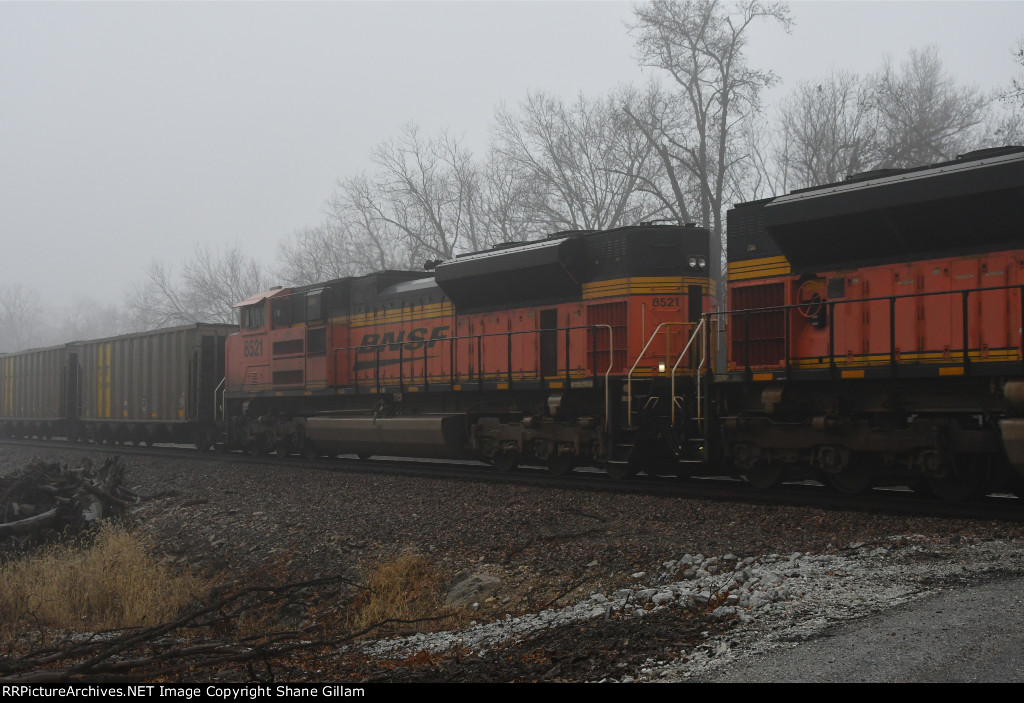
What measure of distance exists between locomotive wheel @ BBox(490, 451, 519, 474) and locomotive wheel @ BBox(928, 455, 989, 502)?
22.1 feet

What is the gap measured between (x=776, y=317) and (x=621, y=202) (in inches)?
846

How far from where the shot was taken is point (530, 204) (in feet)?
109

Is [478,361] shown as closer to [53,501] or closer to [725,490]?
[725,490]

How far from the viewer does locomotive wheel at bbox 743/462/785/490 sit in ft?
36.8

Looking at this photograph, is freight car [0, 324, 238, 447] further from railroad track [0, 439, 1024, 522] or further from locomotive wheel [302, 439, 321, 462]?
railroad track [0, 439, 1024, 522]

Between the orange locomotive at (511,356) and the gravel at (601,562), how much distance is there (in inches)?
87.8

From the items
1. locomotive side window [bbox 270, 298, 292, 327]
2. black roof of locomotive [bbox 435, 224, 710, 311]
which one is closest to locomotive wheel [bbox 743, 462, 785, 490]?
black roof of locomotive [bbox 435, 224, 710, 311]

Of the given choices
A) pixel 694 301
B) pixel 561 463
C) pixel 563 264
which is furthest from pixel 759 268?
pixel 561 463

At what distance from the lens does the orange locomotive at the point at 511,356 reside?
13.2 meters

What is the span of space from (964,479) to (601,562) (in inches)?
184

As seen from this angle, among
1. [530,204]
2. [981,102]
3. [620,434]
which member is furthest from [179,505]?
[981,102]

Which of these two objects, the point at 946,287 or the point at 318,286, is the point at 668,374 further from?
the point at 318,286

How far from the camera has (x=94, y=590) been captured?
9.47 metres

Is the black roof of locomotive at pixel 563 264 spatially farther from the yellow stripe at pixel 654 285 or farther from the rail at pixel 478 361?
the rail at pixel 478 361
